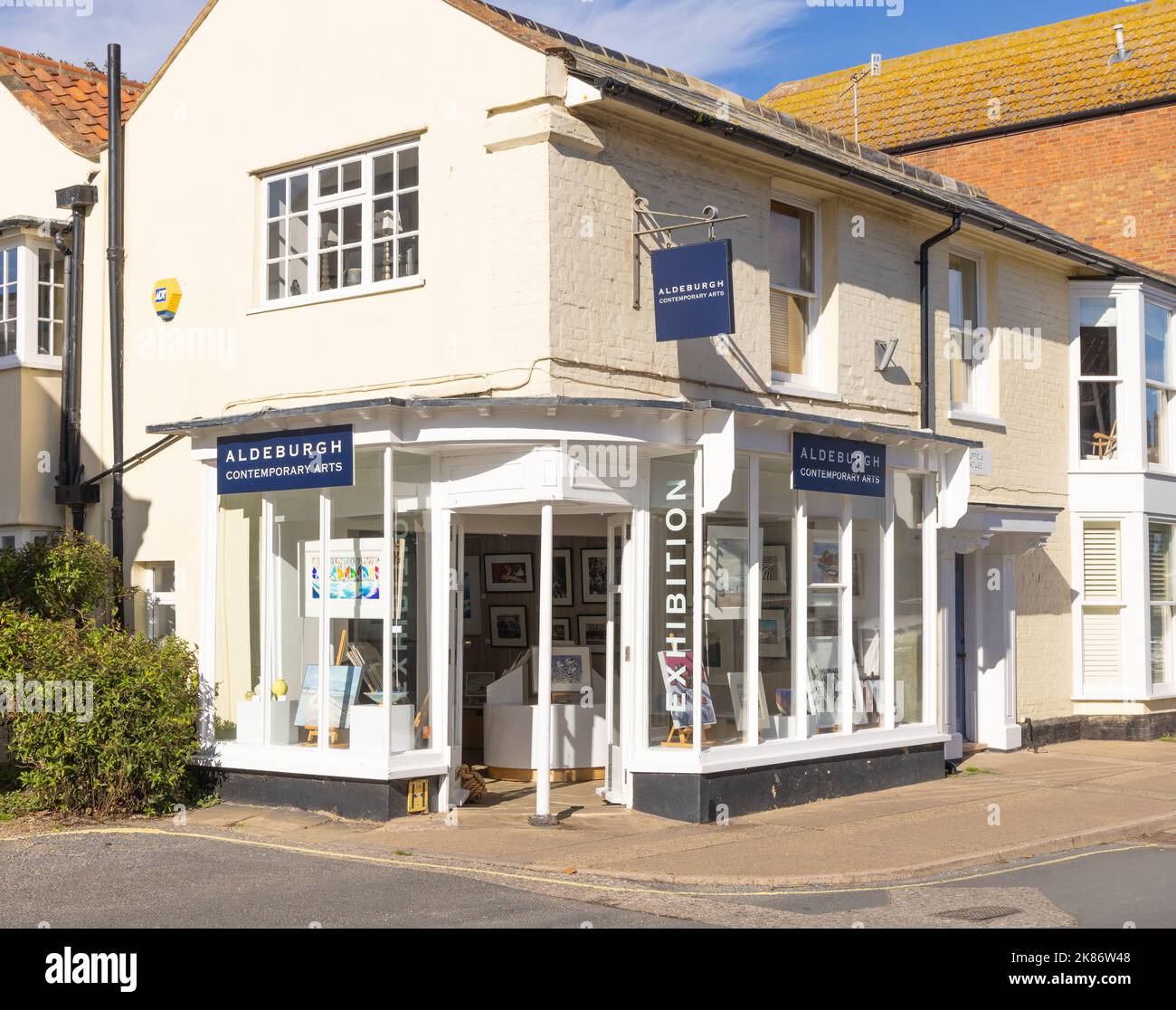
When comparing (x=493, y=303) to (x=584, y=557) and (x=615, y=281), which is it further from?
(x=584, y=557)

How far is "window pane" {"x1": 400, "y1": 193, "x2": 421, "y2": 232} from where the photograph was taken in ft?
42.2

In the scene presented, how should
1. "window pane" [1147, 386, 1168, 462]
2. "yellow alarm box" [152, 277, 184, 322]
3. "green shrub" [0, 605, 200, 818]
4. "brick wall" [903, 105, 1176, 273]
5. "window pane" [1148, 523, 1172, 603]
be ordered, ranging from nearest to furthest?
"green shrub" [0, 605, 200, 818], "yellow alarm box" [152, 277, 184, 322], "window pane" [1148, 523, 1172, 603], "window pane" [1147, 386, 1168, 462], "brick wall" [903, 105, 1176, 273]

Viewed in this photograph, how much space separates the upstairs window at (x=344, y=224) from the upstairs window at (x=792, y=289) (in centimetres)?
368

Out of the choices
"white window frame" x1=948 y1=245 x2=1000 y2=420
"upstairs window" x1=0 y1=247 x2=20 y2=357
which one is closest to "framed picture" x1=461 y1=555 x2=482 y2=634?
"upstairs window" x1=0 y1=247 x2=20 y2=357

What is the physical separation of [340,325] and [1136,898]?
8170mm

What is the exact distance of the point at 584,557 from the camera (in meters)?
15.6

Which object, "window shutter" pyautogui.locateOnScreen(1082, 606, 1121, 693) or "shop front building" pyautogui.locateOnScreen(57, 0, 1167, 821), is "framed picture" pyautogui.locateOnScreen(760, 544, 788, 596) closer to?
"shop front building" pyautogui.locateOnScreen(57, 0, 1167, 821)

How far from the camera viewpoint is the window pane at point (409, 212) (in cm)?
1285

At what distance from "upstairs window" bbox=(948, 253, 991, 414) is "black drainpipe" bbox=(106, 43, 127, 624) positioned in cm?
923

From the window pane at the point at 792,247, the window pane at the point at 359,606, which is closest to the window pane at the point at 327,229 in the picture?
the window pane at the point at 359,606

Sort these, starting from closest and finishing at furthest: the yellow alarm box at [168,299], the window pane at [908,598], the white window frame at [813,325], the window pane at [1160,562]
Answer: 1. the white window frame at [813,325]
2. the yellow alarm box at [168,299]
3. the window pane at [908,598]
4. the window pane at [1160,562]

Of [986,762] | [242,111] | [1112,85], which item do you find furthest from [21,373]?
[1112,85]

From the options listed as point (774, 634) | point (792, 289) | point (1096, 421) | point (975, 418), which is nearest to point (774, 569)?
point (774, 634)

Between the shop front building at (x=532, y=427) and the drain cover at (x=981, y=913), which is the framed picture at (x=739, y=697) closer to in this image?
the shop front building at (x=532, y=427)
